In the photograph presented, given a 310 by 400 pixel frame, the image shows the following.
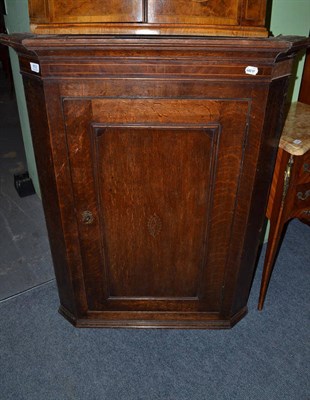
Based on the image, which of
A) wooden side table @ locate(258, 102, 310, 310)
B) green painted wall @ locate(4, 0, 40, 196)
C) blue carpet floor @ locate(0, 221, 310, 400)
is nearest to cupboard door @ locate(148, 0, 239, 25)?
wooden side table @ locate(258, 102, 310, 310)

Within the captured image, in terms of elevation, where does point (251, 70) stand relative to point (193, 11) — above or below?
below

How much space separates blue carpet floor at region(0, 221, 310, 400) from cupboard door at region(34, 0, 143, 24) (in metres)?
1.33

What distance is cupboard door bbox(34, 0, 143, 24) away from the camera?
1.05 meters

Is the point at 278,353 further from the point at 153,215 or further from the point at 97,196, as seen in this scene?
the point at 97,196

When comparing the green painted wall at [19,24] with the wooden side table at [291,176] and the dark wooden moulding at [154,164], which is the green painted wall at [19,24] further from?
the wooden side table at [291,176]

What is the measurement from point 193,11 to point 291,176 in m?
0.77

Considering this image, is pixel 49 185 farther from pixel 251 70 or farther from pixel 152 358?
pixel 152 358

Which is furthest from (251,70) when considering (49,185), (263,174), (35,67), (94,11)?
(49,185)

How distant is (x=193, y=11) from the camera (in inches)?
42.4

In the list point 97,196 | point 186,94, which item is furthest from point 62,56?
point 97,196

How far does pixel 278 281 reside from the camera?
2020 mm

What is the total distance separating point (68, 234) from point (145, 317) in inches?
23.1

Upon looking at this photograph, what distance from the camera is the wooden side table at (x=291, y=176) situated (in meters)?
1.40

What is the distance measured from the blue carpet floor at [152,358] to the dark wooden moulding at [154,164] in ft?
0.32
